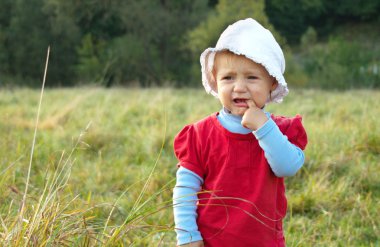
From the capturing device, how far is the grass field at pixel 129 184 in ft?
6.13

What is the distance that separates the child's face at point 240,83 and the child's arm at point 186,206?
275mm

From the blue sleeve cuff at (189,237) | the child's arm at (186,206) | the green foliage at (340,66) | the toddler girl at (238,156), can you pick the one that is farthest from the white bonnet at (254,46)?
the green foliage at (340,66)

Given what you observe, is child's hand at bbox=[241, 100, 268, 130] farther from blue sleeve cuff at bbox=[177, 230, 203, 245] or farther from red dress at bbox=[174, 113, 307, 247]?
blue sleeve cuff at bbox=[177, 230, 203, 245]

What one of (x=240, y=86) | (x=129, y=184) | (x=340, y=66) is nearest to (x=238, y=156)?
(x=240, y=86)

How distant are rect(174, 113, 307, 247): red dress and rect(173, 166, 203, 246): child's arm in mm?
27

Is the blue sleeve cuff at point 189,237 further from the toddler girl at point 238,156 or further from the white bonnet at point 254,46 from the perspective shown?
the white bonnet at point 254,46

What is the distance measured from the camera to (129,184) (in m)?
3.72

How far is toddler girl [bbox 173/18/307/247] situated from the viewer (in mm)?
1779

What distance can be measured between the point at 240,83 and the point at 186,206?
0.45m

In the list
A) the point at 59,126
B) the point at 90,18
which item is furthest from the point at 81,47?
the point at 59,126

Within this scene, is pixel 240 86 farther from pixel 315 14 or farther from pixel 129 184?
pixel 315 14

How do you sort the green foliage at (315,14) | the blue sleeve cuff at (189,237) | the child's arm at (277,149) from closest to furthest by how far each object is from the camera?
the child's arm at (277,149), the blue sleeve cuff at (189,237), the green foliage at (315,14)

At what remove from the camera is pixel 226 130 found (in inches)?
72.2

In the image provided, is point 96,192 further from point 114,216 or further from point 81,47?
point 81,47
